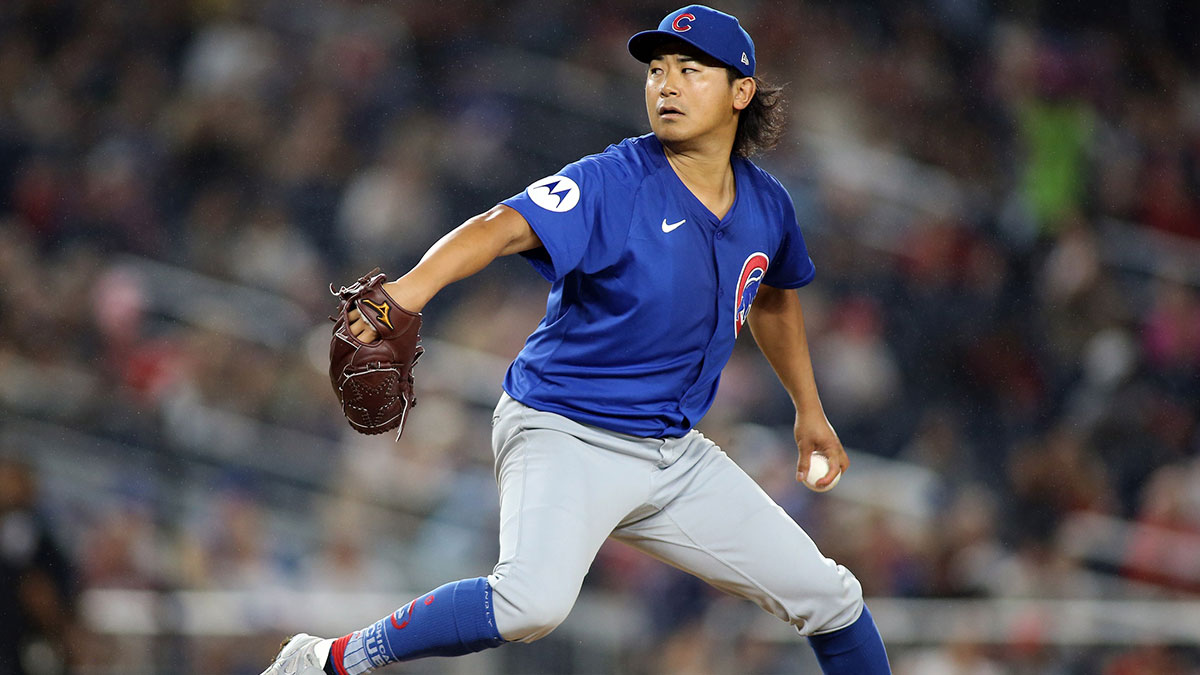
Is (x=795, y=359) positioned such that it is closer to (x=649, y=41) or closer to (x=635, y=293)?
(x=635, y=293)

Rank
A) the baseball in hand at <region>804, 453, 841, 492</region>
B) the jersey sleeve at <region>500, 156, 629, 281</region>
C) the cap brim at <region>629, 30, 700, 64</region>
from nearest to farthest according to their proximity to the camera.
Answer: the jersey sleeve at <region>500, 156, 629, 281</region>
the cap brim at <region>629, 30, 700, 64</region>
the baseball in hand at <region>804, 453, 841, 492</region>

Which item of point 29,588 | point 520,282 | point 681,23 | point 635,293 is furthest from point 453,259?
point 520,282

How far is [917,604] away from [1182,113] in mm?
4391

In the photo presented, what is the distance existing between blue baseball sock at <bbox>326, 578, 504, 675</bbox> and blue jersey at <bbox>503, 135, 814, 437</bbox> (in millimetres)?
441

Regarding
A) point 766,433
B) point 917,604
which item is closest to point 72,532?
point 766,433

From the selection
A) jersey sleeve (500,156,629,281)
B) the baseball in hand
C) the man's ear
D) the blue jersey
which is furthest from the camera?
the baseball in hand

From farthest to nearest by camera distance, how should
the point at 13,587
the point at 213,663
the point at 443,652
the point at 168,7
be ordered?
the point at 168,7 < the point at 213,663 < the point at 13,587 < the point at 443,652

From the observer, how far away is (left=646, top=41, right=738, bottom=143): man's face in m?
2.78

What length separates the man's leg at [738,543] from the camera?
111 inches

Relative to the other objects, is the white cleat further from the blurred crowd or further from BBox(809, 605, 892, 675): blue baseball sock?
the blurred crowd

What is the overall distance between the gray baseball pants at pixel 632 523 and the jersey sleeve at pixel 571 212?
380 millimetres

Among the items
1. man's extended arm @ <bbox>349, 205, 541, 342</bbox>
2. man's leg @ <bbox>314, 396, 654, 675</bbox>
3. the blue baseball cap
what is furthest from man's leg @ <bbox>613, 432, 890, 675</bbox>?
the blue baseball cap

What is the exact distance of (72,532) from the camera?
231 inches

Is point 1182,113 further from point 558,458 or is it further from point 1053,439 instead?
point 558,458
